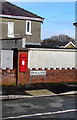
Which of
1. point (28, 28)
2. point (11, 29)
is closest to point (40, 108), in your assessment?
point (11, 29)

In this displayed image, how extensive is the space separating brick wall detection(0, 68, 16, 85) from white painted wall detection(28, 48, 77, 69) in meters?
1.81

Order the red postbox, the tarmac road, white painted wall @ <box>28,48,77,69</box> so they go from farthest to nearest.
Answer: white painted wall @ <box>28,48,77,69</box> → the red postbox → the tarmac road

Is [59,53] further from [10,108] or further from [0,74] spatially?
[10,108]

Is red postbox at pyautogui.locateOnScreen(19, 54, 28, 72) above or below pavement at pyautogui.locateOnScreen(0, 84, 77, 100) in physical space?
above

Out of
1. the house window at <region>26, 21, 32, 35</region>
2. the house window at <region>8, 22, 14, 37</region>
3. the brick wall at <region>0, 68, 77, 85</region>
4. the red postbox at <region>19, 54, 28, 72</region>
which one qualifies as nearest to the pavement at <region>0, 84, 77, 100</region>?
the brick wall at <region>0, 68, 77, 85</region>

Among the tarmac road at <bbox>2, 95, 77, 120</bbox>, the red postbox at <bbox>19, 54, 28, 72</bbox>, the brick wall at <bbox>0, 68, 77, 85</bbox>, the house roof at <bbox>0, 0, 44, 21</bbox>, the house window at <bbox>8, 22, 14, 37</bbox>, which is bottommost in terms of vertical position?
the tarmac road at <bbox>2, 95, 77, 120</bbox>

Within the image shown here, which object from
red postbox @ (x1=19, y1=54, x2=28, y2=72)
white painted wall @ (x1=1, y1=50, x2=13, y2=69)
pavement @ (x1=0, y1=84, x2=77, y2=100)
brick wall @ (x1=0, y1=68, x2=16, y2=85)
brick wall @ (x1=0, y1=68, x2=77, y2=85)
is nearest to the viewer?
pavement @ (x1=0, y1=84, x2=77, y2=100)

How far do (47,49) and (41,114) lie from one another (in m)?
8.84

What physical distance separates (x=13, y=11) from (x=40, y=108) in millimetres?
19879

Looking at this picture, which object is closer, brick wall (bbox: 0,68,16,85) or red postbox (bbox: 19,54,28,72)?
brick wall (bbox: 0,68,16,85)

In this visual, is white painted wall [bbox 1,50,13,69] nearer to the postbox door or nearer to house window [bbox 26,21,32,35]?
the postbox door

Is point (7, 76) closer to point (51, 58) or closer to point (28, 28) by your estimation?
point (51, 58)

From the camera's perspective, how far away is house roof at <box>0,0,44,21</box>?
90.0ft

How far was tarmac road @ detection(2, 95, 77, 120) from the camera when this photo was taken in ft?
29.5
